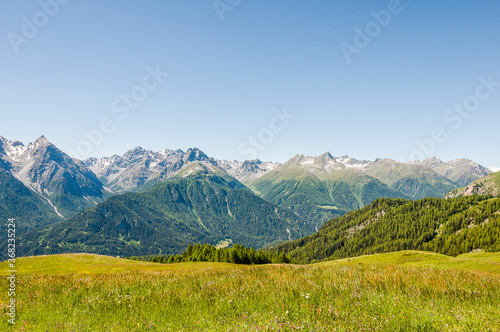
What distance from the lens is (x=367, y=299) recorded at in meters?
9.59

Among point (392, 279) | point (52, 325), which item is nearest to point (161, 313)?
point (52, 325)

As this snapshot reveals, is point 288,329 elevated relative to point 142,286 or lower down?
elevated

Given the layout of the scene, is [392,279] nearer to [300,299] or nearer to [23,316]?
[300,299]

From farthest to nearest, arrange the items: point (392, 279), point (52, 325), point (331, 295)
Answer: point (392, 279)
point (331, 295)
point (52, 325)

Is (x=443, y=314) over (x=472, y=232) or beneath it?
over

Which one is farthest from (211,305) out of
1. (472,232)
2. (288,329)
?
(472,232)

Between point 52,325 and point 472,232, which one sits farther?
point 472,232

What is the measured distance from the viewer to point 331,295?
33.4ft

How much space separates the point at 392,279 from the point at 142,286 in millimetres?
12607

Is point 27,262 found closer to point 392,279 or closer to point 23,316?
point 23,316

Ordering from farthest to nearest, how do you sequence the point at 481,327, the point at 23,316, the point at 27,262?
1. the point at 27,262
2. the point at 23,316
3. the point at 481,327

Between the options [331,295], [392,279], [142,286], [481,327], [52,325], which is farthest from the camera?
[142,286]

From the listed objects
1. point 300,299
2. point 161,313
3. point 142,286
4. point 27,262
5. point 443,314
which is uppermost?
point 443,314

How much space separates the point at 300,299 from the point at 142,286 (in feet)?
28.7
